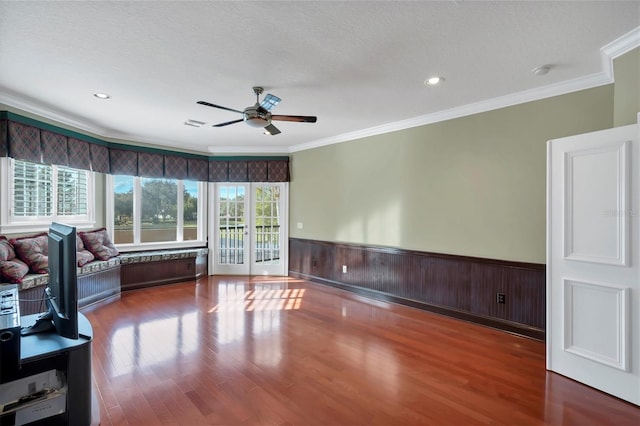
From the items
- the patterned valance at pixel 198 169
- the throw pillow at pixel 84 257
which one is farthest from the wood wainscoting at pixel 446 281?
the throw pillow at pixel 84 257

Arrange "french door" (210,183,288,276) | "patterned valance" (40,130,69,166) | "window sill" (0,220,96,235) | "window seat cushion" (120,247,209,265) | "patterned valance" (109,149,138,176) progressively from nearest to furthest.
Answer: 1. "window sill" (0,220,96,235)
2. "patterned valance" (40,130,69,166)
3. "window seat cushion" (120,247,209,265)
4. "patterned valance" (109,149,138,176)
5. "french door" (210,183,288,276)

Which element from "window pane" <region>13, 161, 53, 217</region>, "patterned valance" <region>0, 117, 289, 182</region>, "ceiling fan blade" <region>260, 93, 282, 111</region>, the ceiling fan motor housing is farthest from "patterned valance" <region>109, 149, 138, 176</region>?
"ceiling fan blade" <region>260, 93, 282, 111</region>

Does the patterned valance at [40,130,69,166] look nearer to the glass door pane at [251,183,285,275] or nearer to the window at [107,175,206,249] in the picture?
the window at [107,175,206,249]

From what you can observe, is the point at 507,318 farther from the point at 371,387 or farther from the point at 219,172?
the point at 219,172

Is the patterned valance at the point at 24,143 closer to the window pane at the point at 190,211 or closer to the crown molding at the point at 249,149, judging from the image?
the window pane at the point at 190,211

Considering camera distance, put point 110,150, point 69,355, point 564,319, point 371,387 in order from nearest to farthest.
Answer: point 69,355, point 371,387, point 564,319, point 110,150

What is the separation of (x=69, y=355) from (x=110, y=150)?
4.67 meters

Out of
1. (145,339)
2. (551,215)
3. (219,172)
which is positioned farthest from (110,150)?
(551,215)

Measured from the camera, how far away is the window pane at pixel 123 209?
5.37m

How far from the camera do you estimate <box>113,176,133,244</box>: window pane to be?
5371mm

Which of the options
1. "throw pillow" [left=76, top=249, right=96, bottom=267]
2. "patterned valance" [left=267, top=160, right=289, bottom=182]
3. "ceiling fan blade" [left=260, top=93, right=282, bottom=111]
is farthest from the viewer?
"patterned valance" [left=267, top=160, right=289, bottom=182]

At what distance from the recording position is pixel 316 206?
19.2ft

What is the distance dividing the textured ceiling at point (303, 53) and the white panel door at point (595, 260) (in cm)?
90

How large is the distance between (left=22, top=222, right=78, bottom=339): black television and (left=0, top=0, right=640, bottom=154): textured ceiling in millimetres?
1543
